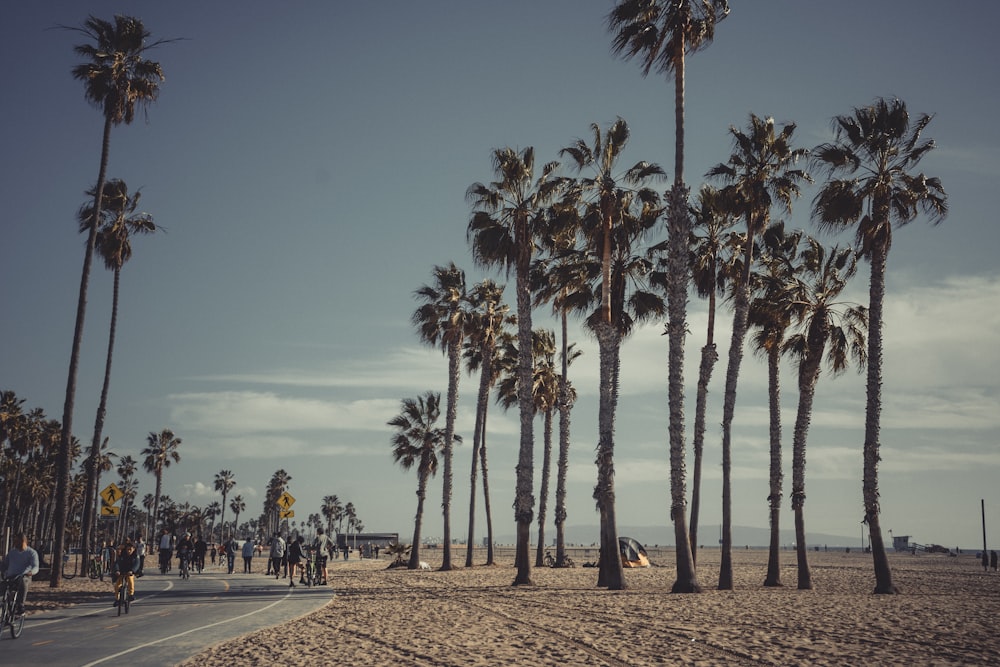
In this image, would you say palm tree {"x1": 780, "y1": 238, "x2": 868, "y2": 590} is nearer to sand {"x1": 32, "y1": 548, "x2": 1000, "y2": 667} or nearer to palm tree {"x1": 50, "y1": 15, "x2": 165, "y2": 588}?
sand {"x1": 32, "y1": 548, "x2": 1000, "y2": 667}

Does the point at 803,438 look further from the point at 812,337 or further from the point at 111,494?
the point at 111,494

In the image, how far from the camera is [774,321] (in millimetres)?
30266

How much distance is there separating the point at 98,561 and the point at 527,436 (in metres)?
21.8

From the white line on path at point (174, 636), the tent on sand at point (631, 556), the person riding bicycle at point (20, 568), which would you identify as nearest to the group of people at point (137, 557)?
the person riding bicycle at point (20, 568)

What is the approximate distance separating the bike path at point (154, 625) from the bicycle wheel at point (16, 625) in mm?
127

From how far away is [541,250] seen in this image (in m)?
33.4

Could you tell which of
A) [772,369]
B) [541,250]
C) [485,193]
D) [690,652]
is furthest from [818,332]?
[690,652]

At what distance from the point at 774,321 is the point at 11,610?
962 inches

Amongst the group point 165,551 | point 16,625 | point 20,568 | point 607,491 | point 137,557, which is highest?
point 607,491

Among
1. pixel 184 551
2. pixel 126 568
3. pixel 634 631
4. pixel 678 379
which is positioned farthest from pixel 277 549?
pixel 634 631

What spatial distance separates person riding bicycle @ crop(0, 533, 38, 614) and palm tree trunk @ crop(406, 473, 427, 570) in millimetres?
33589

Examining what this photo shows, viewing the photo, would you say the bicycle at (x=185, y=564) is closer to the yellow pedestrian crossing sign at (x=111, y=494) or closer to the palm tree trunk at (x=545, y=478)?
the yellow pedestrian crossing sign at (x=111, y=494)

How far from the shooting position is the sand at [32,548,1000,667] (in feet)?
44.7

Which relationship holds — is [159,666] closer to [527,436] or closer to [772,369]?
[527,436]
